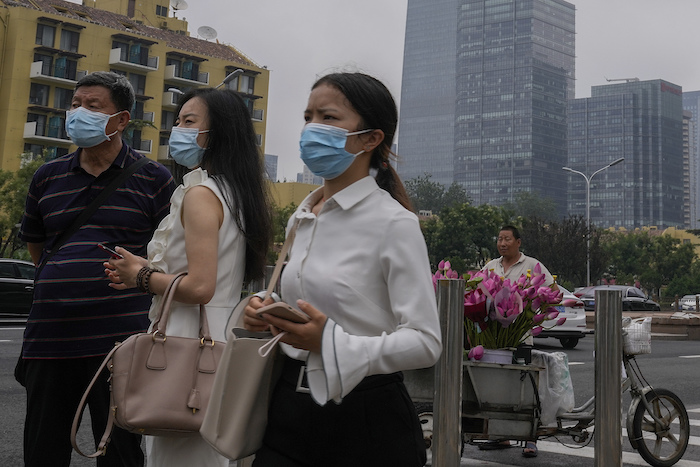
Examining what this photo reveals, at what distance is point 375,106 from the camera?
7.54ft

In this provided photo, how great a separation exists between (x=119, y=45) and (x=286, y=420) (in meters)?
59.6

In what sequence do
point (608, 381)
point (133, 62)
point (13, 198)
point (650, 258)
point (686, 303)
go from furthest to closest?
1. point (650, 258)
2. point (133, 62)
3. point (686, 303)
4. point (13, 198)
5. point (608, 381)

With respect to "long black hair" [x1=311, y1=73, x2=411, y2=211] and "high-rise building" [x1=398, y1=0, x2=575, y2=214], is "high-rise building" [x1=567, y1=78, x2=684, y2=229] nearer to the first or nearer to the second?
"high-rise building" [x1=398, y1=0, x2=575, y2=214]

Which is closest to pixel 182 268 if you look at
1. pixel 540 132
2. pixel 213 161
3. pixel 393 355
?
pixel 213 161

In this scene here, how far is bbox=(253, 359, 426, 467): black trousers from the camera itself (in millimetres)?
2086

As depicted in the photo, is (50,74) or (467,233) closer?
(50,74)

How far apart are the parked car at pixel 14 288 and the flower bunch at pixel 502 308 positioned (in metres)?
15.3

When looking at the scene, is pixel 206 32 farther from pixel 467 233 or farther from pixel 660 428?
pixel 660 428

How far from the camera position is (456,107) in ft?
631

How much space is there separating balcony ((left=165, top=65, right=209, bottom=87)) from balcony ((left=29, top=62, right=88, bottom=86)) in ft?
24.1

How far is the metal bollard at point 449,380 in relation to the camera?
4812mm

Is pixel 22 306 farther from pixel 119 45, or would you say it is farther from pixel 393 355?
pixel 119 45

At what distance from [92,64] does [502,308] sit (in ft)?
181

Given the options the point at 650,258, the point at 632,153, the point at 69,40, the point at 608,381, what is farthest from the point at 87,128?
the point at 632,153
